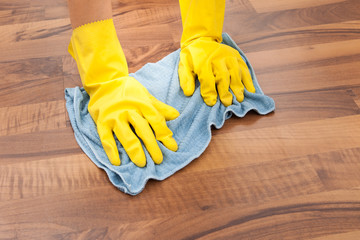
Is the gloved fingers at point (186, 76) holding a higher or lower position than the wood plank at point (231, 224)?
higher

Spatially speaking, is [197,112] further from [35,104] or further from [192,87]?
[35,104]

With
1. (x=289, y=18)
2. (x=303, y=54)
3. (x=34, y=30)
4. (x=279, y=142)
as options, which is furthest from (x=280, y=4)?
(x=34, y=30)

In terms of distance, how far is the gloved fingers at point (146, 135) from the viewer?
94 cm

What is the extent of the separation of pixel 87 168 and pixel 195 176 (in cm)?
27

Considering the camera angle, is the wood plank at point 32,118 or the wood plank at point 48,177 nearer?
the wood plank at point 48,177

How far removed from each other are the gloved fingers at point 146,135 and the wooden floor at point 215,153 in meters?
0.07

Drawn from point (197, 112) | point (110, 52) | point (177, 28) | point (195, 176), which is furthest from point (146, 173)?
point (177, 28)

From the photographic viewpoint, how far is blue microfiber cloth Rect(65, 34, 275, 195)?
36.0 inches

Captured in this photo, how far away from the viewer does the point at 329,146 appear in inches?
39.4

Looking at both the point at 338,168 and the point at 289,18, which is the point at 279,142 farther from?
Answer: the point at 289,18

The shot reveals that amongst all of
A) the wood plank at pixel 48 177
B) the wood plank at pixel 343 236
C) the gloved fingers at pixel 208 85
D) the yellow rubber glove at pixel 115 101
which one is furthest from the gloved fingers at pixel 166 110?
the wood plank at pixel 343 236

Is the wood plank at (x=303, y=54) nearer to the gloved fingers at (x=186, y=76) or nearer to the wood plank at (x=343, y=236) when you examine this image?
the gloved fingers at (x=186, y=76)

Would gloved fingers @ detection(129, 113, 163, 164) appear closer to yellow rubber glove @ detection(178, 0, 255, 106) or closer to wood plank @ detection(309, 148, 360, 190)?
yellow rubber glove @ detection(178, 0, 255, 106)

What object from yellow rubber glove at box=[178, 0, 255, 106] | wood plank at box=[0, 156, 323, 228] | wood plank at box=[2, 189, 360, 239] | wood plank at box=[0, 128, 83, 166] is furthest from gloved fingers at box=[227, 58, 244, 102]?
wood plank at box=[0, 128, 83, 166]
